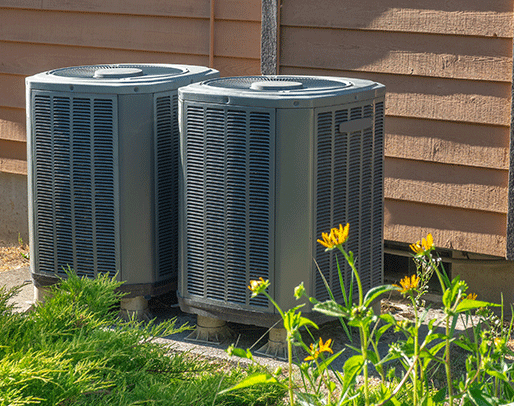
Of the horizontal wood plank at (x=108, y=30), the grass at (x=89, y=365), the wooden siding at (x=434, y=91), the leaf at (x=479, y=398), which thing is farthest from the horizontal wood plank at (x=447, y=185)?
the leaf at (x=479, y=398)

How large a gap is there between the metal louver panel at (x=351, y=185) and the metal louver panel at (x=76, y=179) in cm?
99

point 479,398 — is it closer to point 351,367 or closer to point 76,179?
point 351,367

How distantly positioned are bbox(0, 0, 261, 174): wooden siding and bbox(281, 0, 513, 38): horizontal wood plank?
421 mm

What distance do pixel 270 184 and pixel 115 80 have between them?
0.94m

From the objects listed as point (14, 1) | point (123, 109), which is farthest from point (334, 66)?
point (14, 1)

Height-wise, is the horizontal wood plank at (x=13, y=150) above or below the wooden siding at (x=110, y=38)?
below

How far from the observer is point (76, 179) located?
344 cm

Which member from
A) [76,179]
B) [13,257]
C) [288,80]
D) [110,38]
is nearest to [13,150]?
[13,257]

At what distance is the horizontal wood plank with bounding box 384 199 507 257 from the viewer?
3967mm

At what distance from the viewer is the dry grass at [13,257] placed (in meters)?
5.22

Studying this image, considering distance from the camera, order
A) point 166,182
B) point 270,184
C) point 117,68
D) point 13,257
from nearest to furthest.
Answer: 1. point 270,184
2. point 166,182
3. point 117,68
4. point 13,257

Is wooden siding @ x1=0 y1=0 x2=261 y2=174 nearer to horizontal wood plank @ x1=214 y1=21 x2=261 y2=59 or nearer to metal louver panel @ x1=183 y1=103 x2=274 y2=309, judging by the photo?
horizontal wood plank @ x1=214 y1=21 x2=261 y2=59

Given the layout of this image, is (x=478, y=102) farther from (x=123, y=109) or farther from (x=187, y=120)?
(x=123, y=109)

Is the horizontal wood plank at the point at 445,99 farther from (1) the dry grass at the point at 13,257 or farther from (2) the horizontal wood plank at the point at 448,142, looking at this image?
(1) the dry grass at the point at 13,257
